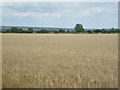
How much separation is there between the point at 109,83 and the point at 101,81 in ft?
0.74

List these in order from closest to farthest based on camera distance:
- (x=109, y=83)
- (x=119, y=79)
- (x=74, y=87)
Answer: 1. (x=74, y=87)
2. (x=109, y=83)
3. (x=119, y=79)

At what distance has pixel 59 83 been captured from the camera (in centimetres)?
441

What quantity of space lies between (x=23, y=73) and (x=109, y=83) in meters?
2.52

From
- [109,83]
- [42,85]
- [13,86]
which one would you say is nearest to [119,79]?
[109,83]

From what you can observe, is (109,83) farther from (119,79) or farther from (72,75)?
(72,75)

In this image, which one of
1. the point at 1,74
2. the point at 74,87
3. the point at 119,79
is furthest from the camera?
the point at 1,74

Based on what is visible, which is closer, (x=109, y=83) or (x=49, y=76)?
(x=109, y=83)

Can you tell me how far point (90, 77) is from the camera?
4.91m

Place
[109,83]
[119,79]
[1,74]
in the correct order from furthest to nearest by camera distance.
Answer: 1. [1,74]
2. [119,79]
3. [109,83]

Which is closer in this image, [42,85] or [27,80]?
[42,85]

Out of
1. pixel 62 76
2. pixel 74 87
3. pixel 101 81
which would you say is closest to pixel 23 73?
pixel 62 76

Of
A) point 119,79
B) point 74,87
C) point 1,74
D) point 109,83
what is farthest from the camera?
point 1,74

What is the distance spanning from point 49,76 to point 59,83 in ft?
2.16

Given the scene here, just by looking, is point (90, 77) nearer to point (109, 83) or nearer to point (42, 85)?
point (109, 83)
